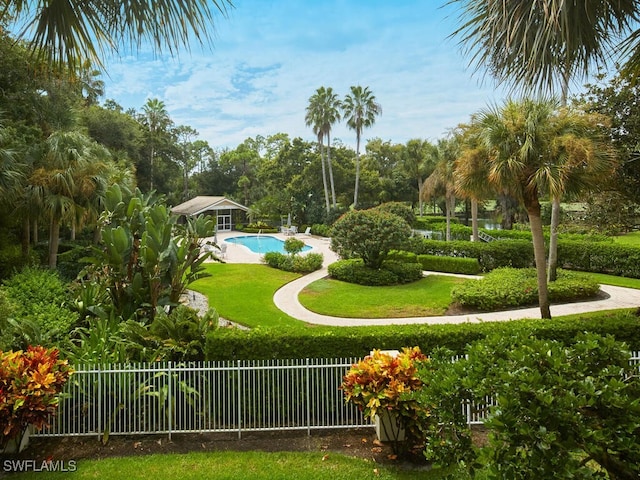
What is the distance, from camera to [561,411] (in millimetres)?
2744

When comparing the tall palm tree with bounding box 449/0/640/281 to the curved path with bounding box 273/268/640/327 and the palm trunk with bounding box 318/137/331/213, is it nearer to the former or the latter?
the curved path with bounding box 273/268/640/327

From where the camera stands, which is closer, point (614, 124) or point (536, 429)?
point (536, 429)

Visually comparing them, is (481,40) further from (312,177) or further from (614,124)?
(312,177)

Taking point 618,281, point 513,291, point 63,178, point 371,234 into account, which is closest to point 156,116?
point 63,178

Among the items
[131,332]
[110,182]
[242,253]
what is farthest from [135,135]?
[131,332]

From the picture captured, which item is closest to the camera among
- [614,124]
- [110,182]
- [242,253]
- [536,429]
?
[536,429]

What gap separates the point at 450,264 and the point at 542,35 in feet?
55.8

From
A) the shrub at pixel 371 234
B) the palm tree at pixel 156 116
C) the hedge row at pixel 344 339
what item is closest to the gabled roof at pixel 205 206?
the palm tree at pixel 156 116

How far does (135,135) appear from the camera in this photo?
3309cm

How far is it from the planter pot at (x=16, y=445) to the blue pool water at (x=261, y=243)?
24203 millimetres

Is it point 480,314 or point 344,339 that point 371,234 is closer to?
point 480,314

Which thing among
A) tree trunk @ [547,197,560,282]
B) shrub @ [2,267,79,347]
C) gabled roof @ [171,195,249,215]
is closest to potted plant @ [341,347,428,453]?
shrub @ [2,267,79,347]

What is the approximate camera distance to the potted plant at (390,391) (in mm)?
5199

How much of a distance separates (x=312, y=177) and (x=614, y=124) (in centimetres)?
3366
